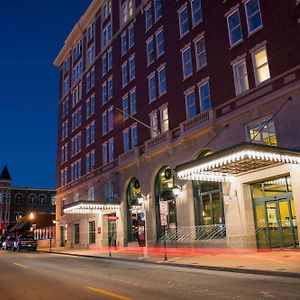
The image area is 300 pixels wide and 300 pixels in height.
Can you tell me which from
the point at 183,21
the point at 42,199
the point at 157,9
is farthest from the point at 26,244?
the point at 42,199

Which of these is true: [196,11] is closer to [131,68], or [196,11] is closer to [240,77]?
Answer: [240,77]

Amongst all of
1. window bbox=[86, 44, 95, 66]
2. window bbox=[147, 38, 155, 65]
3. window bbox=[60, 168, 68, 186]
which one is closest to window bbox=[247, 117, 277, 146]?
window bbox=[147, 38, 155, 65]

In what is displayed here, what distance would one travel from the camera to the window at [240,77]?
2464cm

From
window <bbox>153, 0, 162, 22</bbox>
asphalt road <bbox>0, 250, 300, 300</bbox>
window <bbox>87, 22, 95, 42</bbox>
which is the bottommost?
asphalt road <bbox>0, 250, 300, 300</bbox>

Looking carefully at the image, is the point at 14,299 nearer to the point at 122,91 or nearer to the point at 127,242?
the point at 127,242

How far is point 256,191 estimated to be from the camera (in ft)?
78.4

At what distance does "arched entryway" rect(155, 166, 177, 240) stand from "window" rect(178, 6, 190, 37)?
11.4m

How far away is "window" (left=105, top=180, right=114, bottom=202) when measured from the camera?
40.5 metres

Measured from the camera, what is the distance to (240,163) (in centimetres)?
2103

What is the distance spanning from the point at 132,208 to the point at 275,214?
629 inches

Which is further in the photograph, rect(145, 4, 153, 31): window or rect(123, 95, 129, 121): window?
rect(123, 95, 129, 121): window

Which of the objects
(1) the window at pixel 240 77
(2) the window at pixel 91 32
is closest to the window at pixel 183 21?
(1) the window at pixel 240 77

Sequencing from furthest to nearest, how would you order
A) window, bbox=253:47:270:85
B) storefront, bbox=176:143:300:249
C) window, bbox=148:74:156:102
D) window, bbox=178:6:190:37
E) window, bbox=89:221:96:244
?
1. window, bbox=89:221:96:244
2. window, bbox=148:74:156:102
3. window, bbox=178:6:190:37
4. window, bbox=253:47:270:85
5. storefront, bbox=176:143:300:249

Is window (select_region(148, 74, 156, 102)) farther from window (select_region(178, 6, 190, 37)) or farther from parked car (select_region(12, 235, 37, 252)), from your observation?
parked car (select_region(12, 235, 37, 252))
